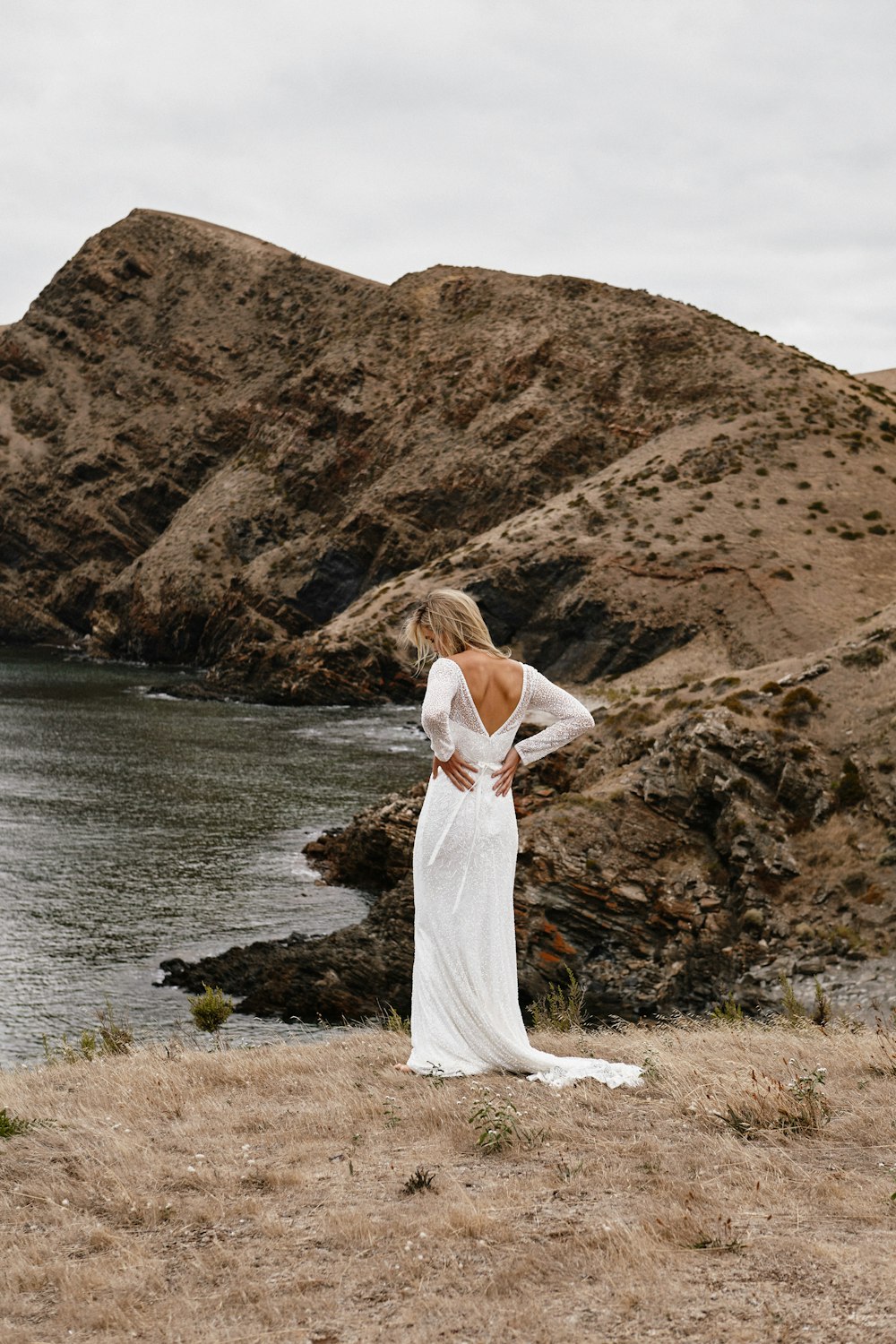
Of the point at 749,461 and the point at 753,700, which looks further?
the point at 749,461

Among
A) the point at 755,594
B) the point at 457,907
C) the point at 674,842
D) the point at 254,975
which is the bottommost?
the point at 254,975

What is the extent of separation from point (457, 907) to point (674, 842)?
1575 centimetres

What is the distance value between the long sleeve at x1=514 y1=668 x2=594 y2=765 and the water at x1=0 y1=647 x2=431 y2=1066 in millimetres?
10720

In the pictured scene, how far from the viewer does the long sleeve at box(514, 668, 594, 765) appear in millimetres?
8977

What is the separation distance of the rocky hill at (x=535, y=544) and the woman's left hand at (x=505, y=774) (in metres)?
12.8

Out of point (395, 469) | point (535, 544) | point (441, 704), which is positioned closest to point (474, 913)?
point (441, 704)

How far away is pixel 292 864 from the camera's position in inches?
1289

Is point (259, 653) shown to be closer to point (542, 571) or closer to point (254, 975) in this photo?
point (542, 571)

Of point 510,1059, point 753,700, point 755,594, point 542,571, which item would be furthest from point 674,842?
point 542,571

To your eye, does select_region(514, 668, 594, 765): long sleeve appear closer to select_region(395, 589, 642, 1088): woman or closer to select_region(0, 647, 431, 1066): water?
select_region(395, 589, 642, 1088): woman

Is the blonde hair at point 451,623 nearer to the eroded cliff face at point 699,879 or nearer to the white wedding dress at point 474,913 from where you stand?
the white wedding dress at point 474,913

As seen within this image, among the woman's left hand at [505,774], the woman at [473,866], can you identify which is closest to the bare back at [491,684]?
the woman at [473,866]

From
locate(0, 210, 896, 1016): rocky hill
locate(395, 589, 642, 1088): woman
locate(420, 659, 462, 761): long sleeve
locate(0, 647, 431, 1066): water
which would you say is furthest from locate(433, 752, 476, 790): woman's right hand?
locate(0, 210, 896, 1016): rocky hill

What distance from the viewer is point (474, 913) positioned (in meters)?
8.80
